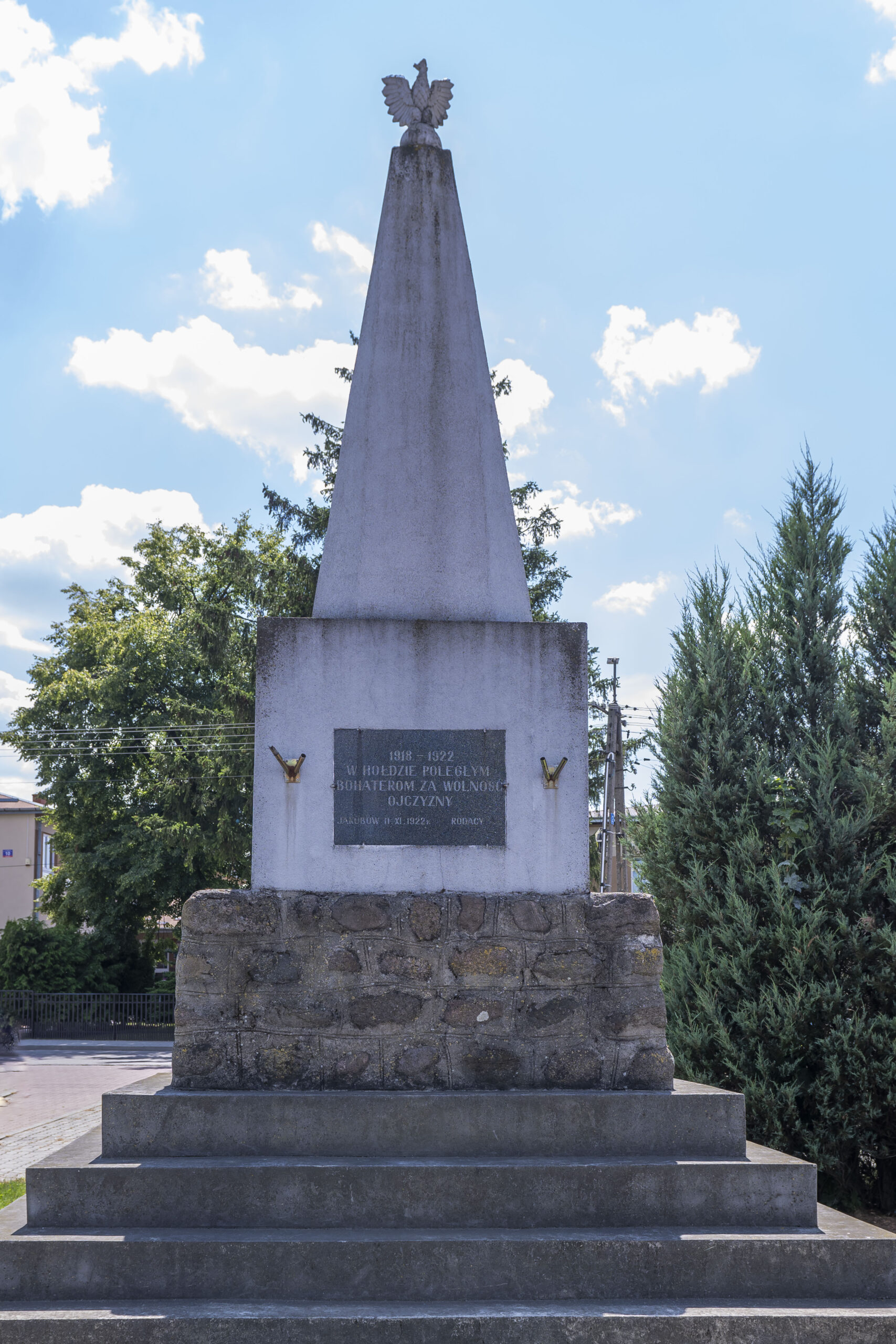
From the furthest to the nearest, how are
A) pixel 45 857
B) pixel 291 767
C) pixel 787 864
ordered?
pixel 45 857
pixel 787 864
pixel 291 767

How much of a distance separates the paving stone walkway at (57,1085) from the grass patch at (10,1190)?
170 millimetres

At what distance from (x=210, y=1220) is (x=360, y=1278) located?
68 cm

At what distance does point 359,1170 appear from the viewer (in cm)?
431

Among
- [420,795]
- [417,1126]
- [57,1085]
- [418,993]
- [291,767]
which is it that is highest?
[291,767]

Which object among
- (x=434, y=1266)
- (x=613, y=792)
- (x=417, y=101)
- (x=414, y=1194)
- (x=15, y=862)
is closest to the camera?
(x=434, y=1266)

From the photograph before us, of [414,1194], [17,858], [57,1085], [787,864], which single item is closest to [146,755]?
[57,1085]

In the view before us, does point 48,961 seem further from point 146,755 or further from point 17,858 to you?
point 17,858

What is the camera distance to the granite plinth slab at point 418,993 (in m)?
4.95

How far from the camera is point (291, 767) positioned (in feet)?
17.5

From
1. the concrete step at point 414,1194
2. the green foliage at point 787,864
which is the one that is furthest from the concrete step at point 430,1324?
the green foliage at point 787,864

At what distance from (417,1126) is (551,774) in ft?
5.82

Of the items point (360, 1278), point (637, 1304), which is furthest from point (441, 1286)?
point (637, 1304)

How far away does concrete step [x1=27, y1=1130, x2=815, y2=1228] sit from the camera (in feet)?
14.0

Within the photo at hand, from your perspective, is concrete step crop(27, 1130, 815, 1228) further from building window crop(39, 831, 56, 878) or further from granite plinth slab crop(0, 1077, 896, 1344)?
building window crop(39, 831, 56, 878)
